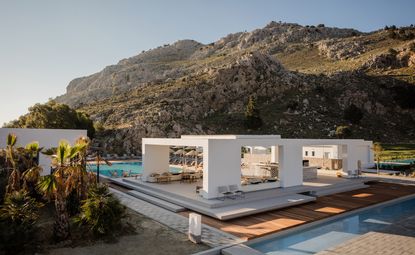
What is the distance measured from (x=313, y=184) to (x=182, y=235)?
1090 centimetres

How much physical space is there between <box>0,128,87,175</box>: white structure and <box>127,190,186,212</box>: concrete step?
194 inches

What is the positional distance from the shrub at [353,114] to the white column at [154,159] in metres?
37.8

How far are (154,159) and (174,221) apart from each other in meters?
7.92

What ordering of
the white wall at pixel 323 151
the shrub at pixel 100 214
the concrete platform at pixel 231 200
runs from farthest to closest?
the white wall at pixel 323 151, the concrete platform at pixel 231 200, the shrub at pixel 100 214

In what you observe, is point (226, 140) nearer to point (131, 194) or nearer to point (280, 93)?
point (131, 194)

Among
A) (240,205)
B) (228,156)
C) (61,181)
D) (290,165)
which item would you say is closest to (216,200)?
(240,205)

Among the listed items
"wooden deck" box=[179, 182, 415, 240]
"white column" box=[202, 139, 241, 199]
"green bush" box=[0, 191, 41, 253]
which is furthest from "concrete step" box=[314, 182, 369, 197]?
"green bush" box=[0, 191, 41, 253]

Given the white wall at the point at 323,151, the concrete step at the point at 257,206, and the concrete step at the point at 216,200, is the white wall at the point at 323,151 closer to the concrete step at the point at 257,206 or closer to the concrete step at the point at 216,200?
the concrete step at the point at 216,200

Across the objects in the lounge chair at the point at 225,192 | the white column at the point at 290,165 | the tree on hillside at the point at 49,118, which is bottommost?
the lounge chair at the point at 225,192

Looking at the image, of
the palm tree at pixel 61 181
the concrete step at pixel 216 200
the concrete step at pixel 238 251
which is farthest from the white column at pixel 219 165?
the palm tree at pixel 61 181

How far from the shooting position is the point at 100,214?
936 centimetres

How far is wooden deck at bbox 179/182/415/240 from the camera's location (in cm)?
1032

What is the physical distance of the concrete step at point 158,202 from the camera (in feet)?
42.0

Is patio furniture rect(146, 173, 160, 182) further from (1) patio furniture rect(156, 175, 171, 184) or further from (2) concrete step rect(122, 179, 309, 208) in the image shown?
(2) concrete step rect(122, 179, 309, 208)
